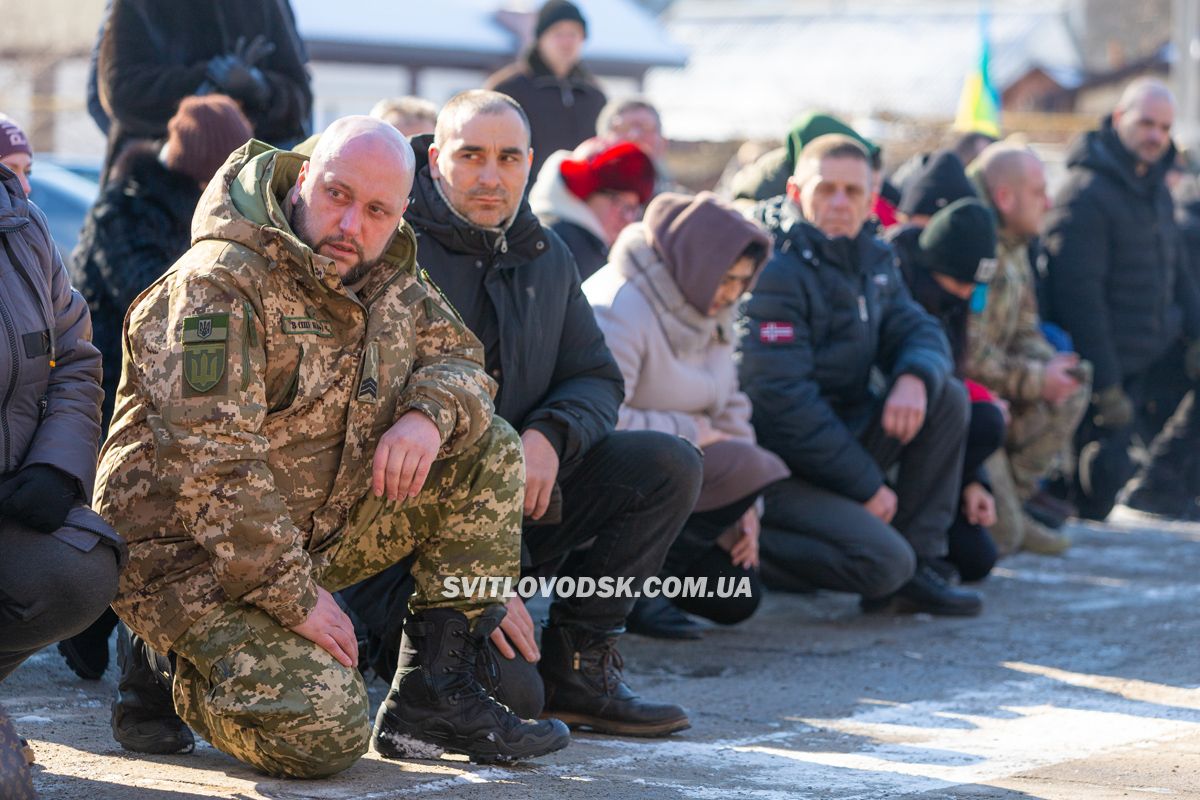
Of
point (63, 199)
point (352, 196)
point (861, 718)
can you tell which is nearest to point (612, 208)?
point (861, 718)

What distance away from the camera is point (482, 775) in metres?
4.41

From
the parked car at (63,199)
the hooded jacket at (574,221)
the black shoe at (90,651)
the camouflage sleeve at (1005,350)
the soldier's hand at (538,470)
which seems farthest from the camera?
the parked car at (63,199)

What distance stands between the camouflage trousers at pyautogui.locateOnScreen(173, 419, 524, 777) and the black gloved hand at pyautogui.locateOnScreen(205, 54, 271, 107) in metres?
2.52

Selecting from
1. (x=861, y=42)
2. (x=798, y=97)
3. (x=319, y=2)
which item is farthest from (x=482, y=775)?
(x=861, y=42)

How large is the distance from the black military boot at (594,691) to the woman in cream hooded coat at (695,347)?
1081mm

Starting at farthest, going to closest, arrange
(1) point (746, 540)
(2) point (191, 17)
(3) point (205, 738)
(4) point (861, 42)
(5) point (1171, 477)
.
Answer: (4) point (861, 42)
(5) point (1171, 477)
(2) point (191, 17)
(1) point (746, 540)
(3) point (205, 738)

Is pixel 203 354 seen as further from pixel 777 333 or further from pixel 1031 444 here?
pixel 1031 444

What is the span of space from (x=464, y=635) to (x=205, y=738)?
674 millimetres

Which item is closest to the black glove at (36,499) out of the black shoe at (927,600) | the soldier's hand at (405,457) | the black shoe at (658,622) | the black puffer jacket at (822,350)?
the soldier's hand at (405,457)

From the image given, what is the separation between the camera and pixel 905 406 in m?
6.91

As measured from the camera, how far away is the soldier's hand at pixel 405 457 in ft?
14.4

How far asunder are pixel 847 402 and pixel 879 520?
548 millimetres

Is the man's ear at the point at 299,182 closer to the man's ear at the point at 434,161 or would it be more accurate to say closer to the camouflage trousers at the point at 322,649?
the camouflage trousers at the point at 322,649

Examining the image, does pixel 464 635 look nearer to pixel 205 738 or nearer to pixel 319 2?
pixel 205 738
